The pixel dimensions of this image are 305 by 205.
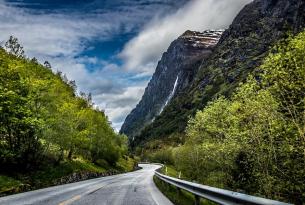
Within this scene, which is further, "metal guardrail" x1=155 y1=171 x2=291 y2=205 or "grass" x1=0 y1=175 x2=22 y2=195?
"grass" x1=0 y1=175 x2=22 y2=195

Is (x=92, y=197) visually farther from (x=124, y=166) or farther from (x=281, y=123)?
(x=124, y=166)

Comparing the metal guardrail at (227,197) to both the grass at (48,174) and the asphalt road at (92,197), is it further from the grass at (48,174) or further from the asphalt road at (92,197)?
the grass at (48,174)

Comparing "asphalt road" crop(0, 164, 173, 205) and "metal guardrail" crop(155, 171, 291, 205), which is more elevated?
"metal guardrail" crop(155, 171, 291, 205)

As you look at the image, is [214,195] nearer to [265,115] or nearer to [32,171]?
[265,115]

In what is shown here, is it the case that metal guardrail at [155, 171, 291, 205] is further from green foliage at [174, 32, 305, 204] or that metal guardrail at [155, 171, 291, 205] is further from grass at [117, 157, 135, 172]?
grass at [117, 157, 135, 172]

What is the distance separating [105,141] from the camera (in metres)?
75.1

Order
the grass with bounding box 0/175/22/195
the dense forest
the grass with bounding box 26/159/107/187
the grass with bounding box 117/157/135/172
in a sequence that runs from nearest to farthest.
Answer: the dense forest < the grass with bounding box 0/175/22/195 < the grass with bounding box 26/159/107/187 < the grass with bounding box 117/157/135/172

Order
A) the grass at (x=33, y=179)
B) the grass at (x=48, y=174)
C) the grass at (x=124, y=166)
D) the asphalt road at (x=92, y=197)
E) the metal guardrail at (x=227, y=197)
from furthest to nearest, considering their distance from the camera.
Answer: the grass at (x=124, y=166), the grass at (x=48, y=174), the grass at (x=33, y=179), the asphalt road at (x=92, y=197), the metal guardrail at (x=227, y=197)

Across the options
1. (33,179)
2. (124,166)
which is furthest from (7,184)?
(124,166)

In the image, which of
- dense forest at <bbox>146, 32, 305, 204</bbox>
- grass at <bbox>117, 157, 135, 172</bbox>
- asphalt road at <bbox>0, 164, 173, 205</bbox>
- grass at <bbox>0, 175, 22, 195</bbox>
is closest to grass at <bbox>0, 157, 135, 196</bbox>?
grass at <bbox>0, 175, 22, 195</bbox>

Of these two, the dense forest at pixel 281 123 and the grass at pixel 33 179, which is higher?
the dense forest at pixel 281 123

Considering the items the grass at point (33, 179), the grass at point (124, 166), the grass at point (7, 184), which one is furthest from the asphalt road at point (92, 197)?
the grass at point (124, 166)

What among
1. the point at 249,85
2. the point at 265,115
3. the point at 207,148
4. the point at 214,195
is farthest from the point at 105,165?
the point at 214,195

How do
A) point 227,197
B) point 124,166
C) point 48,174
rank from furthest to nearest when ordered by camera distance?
point 124,166 < point 48,174 < point 227,197
